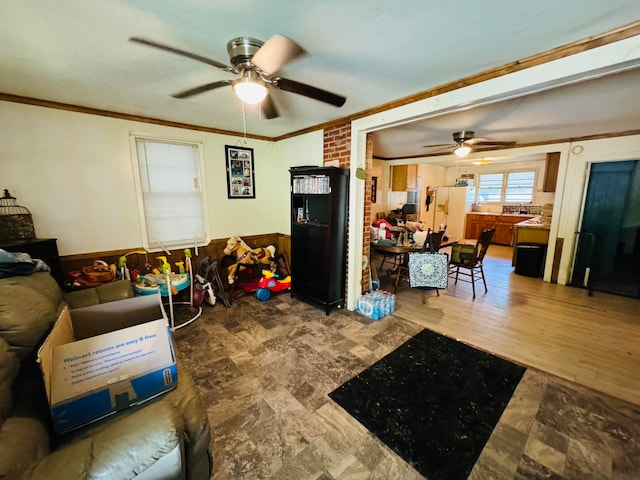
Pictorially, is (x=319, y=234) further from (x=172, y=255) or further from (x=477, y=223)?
(x=477, y=223)

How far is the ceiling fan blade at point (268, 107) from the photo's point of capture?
6.40 feet

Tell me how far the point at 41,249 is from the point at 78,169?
956 mm

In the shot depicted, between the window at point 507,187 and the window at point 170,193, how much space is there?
25.9 feet

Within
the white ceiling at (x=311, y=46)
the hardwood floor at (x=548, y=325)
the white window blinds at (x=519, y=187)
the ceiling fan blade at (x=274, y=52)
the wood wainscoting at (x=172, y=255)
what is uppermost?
the white ceiling at (x=311, y=46)

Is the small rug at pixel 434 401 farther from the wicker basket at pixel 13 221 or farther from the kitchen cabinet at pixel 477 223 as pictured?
the kitchen cabinet at pixel 477 223

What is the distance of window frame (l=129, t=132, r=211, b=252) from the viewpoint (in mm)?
3102

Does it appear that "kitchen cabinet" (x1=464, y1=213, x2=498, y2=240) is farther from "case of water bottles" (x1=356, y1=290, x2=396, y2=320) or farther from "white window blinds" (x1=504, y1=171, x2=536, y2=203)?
"case of water bottles" (x1=356, y1=290, x2=396, y2=320)

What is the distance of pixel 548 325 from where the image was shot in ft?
9.66

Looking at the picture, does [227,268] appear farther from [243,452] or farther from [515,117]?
[515,117]

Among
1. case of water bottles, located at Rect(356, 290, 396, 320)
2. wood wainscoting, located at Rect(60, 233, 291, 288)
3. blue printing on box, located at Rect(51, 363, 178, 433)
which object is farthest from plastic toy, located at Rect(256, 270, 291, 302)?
blue printing on box, located at Rect(51, 363, 178, 433)

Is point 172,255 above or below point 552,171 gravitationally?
below

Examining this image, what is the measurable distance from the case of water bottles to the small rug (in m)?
0.59

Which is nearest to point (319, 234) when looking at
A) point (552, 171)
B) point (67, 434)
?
point (67, 434)

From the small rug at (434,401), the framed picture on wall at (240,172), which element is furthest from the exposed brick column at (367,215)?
the framed picture on wall at (240,172)
